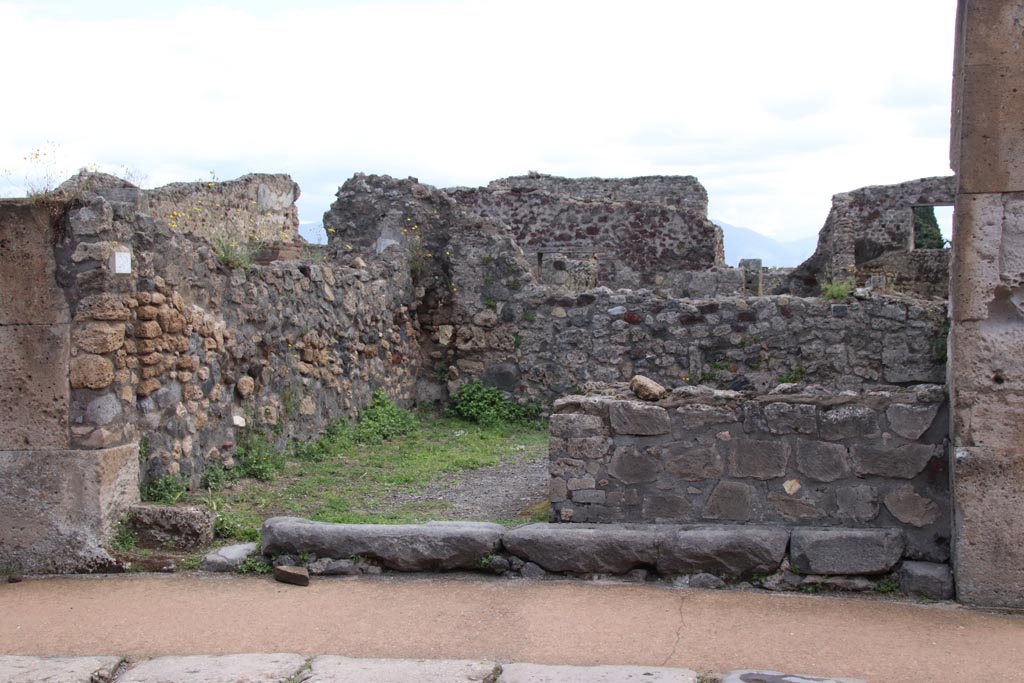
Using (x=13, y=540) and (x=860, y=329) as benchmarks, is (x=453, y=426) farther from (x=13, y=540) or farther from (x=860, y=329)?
(x=13, y=540)

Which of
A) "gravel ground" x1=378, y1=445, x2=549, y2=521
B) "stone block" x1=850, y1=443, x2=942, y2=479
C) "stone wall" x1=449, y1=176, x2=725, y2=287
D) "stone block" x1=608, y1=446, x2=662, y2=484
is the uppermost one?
"stone wall" x1=449, y1=176, x2=725, y2=287

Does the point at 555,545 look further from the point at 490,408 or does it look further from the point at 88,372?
the point at 490,408

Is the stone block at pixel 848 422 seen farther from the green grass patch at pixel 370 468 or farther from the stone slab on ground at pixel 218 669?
the stone slab on ground at pixel 218 669

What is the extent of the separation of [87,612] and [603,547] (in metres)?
2.65

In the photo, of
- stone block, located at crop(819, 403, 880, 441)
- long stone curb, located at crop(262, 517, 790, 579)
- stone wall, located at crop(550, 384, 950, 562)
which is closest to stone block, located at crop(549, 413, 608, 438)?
stone wall, located at crop(550, 384, 950, 562)

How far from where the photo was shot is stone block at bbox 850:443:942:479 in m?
4.80

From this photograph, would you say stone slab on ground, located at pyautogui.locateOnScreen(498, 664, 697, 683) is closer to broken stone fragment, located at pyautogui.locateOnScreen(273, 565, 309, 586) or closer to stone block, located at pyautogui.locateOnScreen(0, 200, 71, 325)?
broken stone fragment, located at pyautogui.locateOnScreen(273, 565, 309, 586)

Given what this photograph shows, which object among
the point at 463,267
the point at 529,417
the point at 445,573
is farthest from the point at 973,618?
the point at 463,267

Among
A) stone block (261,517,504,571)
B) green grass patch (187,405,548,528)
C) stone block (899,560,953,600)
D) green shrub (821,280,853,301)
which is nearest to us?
stone block (899,560,953,600)

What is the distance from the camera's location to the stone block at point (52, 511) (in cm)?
532

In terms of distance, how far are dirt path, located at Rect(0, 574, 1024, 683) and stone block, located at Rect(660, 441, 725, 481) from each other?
0.65m

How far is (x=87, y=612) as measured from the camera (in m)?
4.73

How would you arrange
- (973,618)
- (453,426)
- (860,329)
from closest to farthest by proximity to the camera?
1. (973,618)
2. (860,329)
3. (453,426)

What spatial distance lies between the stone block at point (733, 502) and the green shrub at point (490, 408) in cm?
556
